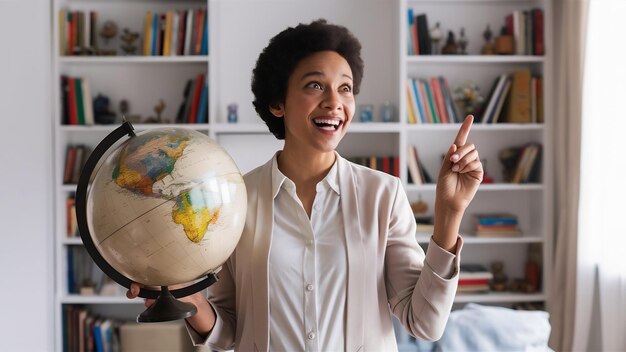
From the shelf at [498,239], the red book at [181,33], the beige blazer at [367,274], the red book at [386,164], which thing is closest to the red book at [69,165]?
the red book at [181,33]

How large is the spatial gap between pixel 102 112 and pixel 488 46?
8.02 ft

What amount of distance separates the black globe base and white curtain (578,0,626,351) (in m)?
2.67

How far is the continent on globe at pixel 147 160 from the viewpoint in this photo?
3.80 feet

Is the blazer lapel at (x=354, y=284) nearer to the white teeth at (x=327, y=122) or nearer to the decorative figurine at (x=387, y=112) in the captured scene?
the white teeth at (x=327, y=122)

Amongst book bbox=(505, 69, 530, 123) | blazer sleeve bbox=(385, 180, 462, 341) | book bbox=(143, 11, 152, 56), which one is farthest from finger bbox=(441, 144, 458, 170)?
book bbox=(143, 11, 152, 56)

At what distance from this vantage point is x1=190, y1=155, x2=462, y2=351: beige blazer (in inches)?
50.5

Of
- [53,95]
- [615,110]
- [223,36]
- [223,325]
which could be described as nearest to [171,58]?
→ [223,36]

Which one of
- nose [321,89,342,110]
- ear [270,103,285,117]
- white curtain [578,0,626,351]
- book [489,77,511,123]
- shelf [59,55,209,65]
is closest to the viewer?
nose [321,89,342,110]

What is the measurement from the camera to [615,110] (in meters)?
3.30

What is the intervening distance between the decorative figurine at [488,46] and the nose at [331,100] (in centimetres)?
295

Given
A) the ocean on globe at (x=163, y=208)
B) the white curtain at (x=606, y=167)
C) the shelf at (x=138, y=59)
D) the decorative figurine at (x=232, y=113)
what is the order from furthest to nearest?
the decorative figurine at (x=232, y=113), the shelf at (x=138, y=59), the white curtain at (x=606, y=167), the ocean on globe at (x=163, y=208)

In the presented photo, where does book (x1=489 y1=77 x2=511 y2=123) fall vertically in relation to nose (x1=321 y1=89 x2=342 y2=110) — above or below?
A: above

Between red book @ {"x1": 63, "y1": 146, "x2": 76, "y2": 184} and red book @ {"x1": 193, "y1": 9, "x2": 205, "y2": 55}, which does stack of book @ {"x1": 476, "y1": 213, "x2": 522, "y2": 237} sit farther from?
red book @ {"x1": 63, "y1": 146, "x2": 76, "y2": 184}

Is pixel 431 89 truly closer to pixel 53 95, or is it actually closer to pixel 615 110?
pixel 615 110
